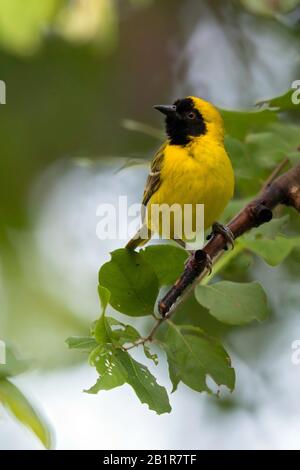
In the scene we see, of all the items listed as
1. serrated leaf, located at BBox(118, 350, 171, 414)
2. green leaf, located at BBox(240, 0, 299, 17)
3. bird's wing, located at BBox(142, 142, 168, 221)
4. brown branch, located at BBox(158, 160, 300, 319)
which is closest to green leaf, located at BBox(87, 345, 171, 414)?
serrated leaf, located at BBox(118, 350, 171, 414)

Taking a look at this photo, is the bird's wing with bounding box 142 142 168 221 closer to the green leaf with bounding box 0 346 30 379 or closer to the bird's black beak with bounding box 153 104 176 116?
the bird's black beak with bounding box 153 104 176 116

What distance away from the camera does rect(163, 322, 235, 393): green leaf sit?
5.35ft

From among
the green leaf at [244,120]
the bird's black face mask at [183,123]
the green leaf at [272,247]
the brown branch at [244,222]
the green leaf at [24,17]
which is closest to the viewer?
the brown branch at [244,222]

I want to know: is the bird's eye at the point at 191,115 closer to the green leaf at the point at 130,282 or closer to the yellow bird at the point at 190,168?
the yellow bird at the point at 190,168

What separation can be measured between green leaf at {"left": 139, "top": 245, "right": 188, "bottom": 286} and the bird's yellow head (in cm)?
90

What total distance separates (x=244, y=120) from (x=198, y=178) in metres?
0.27

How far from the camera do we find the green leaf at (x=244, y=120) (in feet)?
7.02

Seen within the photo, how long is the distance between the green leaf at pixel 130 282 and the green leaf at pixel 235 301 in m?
0.11

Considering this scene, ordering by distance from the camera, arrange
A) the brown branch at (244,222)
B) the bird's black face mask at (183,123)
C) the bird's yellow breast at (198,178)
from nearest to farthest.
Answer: the brown branch at (244,222) → the bird's yellow breast at (198,178) → the bird's black face mask at (183,123)

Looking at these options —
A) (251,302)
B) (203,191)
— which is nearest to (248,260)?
(203,191)

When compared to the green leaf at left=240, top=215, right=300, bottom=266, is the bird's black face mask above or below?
above

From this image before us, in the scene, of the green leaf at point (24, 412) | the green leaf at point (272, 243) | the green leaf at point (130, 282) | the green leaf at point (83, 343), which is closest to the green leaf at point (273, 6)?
the green leaf at point (272, 243)

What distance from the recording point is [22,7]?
3.09 metres

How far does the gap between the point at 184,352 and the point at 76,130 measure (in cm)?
300
